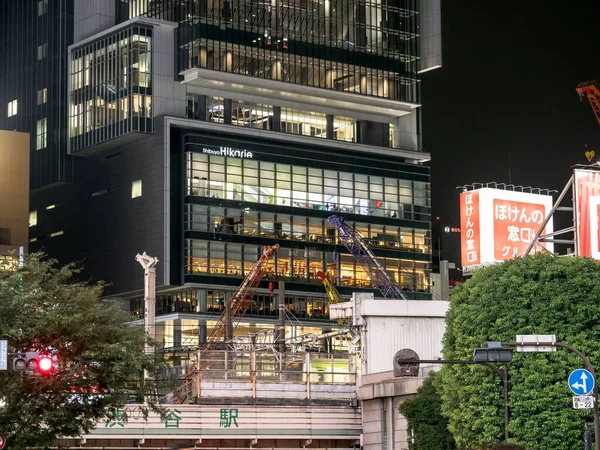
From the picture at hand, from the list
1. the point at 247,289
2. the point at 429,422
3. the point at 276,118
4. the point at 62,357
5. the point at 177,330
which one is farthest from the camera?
the point at 276,118

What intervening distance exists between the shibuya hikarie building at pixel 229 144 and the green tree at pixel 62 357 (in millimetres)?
91772

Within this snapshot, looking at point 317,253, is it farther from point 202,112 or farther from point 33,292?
point 33,292

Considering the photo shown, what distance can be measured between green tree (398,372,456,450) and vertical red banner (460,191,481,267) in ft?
53.2

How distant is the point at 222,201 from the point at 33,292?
344ft

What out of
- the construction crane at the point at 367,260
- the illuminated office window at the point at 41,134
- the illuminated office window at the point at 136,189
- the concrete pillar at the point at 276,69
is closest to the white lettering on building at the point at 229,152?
the illuminated office window at the point at 136,189

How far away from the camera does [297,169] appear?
16662 centimetres

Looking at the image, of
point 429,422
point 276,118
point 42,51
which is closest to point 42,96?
point 42,51

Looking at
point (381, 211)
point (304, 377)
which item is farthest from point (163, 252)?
point (304, 377)

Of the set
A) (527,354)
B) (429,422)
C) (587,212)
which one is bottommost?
(429,422)

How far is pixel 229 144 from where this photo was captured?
527ft

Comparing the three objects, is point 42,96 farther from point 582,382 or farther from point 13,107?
point 582,382

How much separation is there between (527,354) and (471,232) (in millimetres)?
24856

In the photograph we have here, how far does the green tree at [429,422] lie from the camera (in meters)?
65.5

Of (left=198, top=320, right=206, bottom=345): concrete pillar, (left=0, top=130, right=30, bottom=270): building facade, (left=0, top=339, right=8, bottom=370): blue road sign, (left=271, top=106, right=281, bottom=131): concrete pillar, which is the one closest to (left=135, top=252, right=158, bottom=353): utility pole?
(left=198, top=320, right=206, bottom=345): concrete pillar
